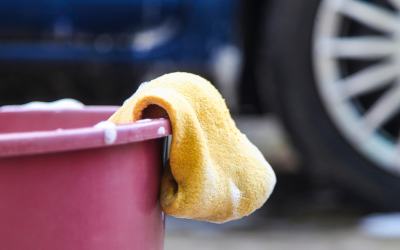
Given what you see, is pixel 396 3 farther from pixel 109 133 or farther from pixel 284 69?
pixel 109 133

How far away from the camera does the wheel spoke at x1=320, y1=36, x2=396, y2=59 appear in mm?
1000

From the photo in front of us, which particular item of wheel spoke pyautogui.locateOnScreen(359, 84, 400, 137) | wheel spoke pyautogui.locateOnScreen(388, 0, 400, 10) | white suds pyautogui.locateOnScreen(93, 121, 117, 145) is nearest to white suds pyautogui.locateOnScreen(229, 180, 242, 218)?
white suds pyautogui.locateOnScreen(93, 121, 117, 145)

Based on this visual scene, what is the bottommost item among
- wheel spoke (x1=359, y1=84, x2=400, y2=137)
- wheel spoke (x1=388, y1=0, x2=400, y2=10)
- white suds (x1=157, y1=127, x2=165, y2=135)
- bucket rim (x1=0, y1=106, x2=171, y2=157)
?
bucket rim (x1=0, y1=106, x2=171, y2=157)

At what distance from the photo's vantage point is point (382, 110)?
102cm

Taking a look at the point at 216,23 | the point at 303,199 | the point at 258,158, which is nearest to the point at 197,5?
the point at 216,23

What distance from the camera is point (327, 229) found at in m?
1.07

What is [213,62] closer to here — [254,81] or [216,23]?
[216,23]

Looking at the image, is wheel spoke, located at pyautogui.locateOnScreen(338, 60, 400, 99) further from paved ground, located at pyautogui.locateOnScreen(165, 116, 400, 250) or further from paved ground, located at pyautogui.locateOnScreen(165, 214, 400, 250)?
paved ground, located at pyautogui.locateOnScreen(165, 214, 400, 250)

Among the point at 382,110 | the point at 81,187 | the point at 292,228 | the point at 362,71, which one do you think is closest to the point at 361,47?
the point at 362,71

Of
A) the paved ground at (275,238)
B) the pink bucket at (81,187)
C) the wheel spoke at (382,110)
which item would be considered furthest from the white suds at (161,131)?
the wheel spoke at (382,110)

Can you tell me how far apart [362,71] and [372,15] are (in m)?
0.15

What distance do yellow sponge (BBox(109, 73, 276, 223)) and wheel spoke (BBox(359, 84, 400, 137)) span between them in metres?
0.70

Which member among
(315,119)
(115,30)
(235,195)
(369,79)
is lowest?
(235,195)

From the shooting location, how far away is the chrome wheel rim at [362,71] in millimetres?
992
